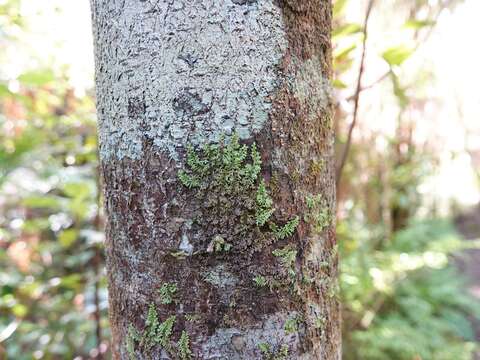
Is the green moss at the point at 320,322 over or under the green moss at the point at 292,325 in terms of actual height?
under

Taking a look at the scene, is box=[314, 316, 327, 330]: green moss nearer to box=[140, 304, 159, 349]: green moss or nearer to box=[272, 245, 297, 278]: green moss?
box=[272, 245, 297, 278]: green moss

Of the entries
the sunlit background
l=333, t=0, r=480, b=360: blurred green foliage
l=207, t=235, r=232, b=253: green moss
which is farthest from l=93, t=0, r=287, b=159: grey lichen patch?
l=333, t=0, r=480, b=360: blurred green foliage

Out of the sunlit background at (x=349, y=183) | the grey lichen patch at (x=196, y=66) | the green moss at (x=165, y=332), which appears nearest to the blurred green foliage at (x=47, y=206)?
the sunlit background at (x=349, y=183)

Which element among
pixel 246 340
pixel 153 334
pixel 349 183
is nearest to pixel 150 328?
pixel 153 334

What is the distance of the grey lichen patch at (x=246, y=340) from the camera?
19.5 inches

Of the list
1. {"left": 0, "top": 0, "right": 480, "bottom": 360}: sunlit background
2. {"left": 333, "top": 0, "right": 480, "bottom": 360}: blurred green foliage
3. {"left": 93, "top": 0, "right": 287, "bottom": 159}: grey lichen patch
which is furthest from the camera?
{"left": 333, "top": 0, "right": 480, "bottom": 360}: blurred green foliage

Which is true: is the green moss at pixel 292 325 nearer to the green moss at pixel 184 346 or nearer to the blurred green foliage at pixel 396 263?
the green moss at pixel 184 346

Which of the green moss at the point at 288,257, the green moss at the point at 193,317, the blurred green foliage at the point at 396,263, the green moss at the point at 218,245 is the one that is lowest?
the blurred green foliage at the point at 396,263

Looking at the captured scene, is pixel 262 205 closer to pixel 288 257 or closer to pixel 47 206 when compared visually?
pixel 288 257

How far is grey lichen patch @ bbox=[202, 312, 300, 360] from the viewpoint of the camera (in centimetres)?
50

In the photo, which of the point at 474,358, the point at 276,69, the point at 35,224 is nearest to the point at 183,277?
the point at 276,69

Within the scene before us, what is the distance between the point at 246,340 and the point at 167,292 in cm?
11

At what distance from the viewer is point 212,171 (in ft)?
1.58

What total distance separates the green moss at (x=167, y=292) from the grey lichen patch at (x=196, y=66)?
6.2 inches
